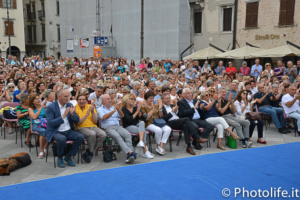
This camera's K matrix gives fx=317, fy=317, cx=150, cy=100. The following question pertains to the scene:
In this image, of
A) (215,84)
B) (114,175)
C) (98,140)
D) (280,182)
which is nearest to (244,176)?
(280,182)

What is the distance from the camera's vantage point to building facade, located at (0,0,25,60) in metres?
41.2

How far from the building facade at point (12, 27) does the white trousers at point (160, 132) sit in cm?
3865

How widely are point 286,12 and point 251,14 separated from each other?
209cm

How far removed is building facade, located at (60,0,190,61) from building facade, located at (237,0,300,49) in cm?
441

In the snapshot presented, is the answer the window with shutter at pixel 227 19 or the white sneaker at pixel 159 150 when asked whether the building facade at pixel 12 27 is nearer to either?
the window with shutter at pixel 227 19

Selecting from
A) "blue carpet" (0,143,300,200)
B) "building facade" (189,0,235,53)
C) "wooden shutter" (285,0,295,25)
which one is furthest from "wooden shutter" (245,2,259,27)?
"blue carpet" (0,143,300,200)

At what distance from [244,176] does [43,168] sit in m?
3.96

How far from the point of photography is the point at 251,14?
18.7 meters

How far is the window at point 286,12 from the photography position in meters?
17.0

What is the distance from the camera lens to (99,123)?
7.33 m

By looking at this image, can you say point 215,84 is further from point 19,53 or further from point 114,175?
point 19,53
